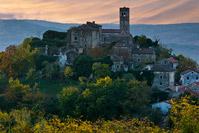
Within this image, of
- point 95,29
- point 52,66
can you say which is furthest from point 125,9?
point 52,66

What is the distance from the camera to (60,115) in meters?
44.8

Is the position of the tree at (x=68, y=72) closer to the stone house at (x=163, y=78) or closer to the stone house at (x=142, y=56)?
the stone house at (x=142, y=56)

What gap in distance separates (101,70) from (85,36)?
13.1 m

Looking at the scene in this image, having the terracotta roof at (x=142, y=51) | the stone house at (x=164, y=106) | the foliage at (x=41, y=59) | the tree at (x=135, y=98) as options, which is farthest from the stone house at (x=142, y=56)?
the stone house at (x=164, y=106)

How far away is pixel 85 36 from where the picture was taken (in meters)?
64.1

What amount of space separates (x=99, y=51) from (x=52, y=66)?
28.2 feet

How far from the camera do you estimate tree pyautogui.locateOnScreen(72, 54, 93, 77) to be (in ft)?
181

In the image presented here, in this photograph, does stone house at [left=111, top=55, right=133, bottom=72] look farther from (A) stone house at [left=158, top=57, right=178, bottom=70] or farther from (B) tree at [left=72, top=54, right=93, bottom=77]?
(A) stone house at [left=158, top=57, right=178, bottom=70]

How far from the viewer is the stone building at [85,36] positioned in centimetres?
6391

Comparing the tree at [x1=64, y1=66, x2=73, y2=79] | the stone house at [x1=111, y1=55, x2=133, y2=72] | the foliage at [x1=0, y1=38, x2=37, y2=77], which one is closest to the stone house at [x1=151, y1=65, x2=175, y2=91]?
the stone house at [x1=111, y1=55, x2=133, y2=72]

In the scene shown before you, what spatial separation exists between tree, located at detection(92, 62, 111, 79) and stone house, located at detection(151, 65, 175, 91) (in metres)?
7.30

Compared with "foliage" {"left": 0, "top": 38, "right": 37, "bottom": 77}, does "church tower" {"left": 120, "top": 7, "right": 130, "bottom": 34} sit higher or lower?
higher

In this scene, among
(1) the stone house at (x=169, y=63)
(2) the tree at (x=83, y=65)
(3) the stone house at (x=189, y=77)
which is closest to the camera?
(3) the stone house at (x=189, y=77)

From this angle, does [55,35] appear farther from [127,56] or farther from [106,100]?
[106,100]
